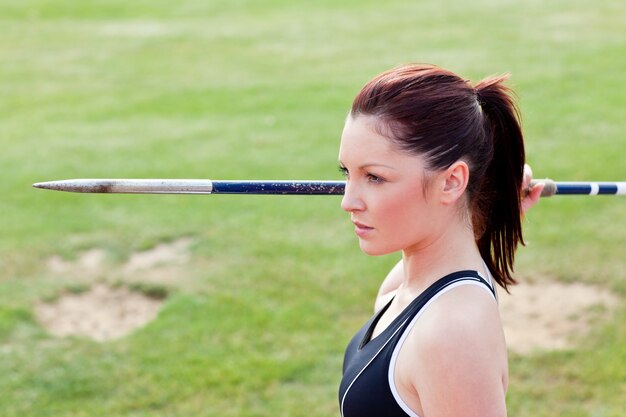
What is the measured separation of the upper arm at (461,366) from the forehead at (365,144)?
1.34 ft

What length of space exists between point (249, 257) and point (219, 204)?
1.13 m

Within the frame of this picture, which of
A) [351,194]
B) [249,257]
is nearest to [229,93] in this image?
[249,257]

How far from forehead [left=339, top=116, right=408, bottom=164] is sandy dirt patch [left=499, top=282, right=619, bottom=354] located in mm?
3346

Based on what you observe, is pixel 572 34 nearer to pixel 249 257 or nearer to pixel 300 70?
pixel 300 70

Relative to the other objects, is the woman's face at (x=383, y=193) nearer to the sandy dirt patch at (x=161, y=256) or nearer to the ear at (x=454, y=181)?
the ear at (x=454, y=181)

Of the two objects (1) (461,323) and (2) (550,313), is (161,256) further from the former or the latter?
(1) (461,323)

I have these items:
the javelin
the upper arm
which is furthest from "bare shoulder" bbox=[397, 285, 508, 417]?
the javelin

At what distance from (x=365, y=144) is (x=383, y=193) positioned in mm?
128

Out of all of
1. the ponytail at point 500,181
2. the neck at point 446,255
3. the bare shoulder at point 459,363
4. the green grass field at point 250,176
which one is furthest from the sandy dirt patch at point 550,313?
the bare shoulder at point 459,363

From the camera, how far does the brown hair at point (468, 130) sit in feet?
7.38

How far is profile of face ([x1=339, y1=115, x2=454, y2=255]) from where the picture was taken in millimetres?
2242

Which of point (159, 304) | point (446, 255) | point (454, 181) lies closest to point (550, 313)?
point (159, 304)

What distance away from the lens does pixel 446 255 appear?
236cm

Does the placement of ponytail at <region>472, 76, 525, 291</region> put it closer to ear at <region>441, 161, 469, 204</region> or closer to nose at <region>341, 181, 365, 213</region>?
ear at <region>441, 161, 469, 204</region>
